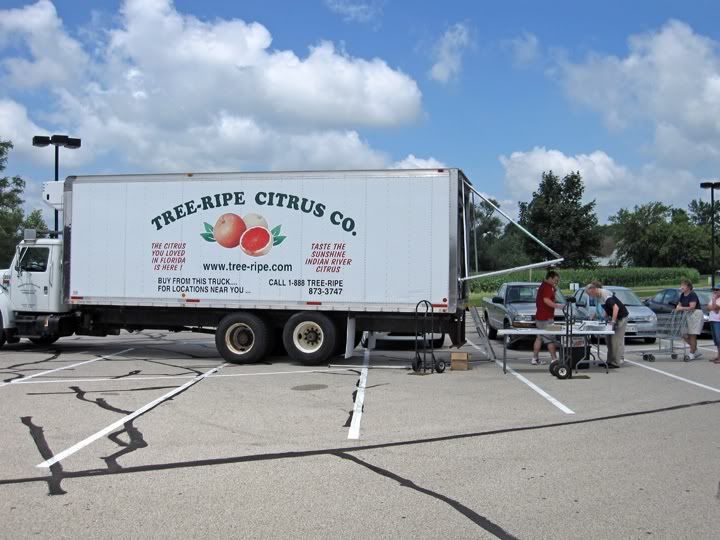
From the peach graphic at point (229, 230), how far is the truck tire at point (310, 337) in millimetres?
1816

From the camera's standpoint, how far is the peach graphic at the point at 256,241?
40.7ft

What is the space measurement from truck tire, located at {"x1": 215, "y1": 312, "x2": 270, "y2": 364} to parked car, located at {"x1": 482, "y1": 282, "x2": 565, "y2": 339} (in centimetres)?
560

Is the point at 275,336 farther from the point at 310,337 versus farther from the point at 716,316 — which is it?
the point at 716,316

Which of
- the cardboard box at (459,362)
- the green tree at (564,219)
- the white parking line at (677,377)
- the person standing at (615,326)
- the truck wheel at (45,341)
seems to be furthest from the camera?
the green tree at (564,219)

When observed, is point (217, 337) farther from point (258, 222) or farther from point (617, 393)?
point (617, 393)

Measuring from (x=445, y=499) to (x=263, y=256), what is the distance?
8.10 meters

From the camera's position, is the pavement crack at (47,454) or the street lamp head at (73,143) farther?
the street lamp head at (73,143)

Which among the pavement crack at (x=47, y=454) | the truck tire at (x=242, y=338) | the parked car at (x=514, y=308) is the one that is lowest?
the pavement crack at (x=47, y=454)

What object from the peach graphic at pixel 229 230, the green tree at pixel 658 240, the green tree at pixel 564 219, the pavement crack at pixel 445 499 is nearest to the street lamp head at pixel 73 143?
the peach graphic at pixel 229 230

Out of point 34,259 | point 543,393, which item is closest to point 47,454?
point 543,393

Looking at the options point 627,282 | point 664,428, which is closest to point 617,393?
point 664,428

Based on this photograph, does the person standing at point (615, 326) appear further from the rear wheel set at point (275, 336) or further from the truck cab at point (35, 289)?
the truck cab at point (35, 289)

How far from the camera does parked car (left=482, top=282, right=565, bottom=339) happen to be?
14812 mm

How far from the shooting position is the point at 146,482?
17.5 ft
